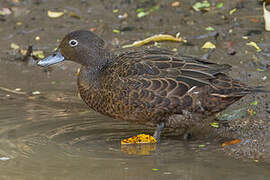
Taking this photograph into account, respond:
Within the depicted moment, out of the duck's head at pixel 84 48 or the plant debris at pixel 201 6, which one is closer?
the duck's head at pixel 84 48

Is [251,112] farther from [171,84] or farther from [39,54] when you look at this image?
[39,54]

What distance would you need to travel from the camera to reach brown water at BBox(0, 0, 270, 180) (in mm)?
5085

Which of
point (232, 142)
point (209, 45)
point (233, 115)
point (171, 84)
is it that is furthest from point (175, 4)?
point (232, 142)

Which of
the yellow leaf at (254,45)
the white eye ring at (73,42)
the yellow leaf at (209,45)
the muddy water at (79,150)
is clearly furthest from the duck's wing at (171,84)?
the yellow leaf at (209,45)

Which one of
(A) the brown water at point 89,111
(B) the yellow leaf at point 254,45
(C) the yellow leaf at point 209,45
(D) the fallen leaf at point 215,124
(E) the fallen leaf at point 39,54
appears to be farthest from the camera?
(E) the fallen leaf at point 39,54

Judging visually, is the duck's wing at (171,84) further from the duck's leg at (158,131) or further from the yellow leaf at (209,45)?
the yellow leaf at (209,45)

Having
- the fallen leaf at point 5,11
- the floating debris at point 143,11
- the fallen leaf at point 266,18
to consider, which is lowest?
the fallen leaf at point 266,18

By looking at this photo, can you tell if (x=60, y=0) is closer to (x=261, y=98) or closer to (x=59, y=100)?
(x=59, y=100)

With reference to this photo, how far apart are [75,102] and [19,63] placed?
5.97ft

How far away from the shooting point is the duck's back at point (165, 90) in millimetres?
5734

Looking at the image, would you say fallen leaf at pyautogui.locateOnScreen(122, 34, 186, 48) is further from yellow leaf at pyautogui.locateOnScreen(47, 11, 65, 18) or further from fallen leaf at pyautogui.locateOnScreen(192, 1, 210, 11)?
yellow leaf at pyautogui.locateOnScreen(47, 11, 65, 18)

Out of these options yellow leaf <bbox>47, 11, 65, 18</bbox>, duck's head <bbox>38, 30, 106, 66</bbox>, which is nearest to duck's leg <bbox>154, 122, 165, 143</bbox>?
duck's head <bbox>38, 30, 106, 66</bbox>

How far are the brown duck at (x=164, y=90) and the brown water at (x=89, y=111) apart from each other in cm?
31

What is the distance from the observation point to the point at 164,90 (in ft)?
18.7
